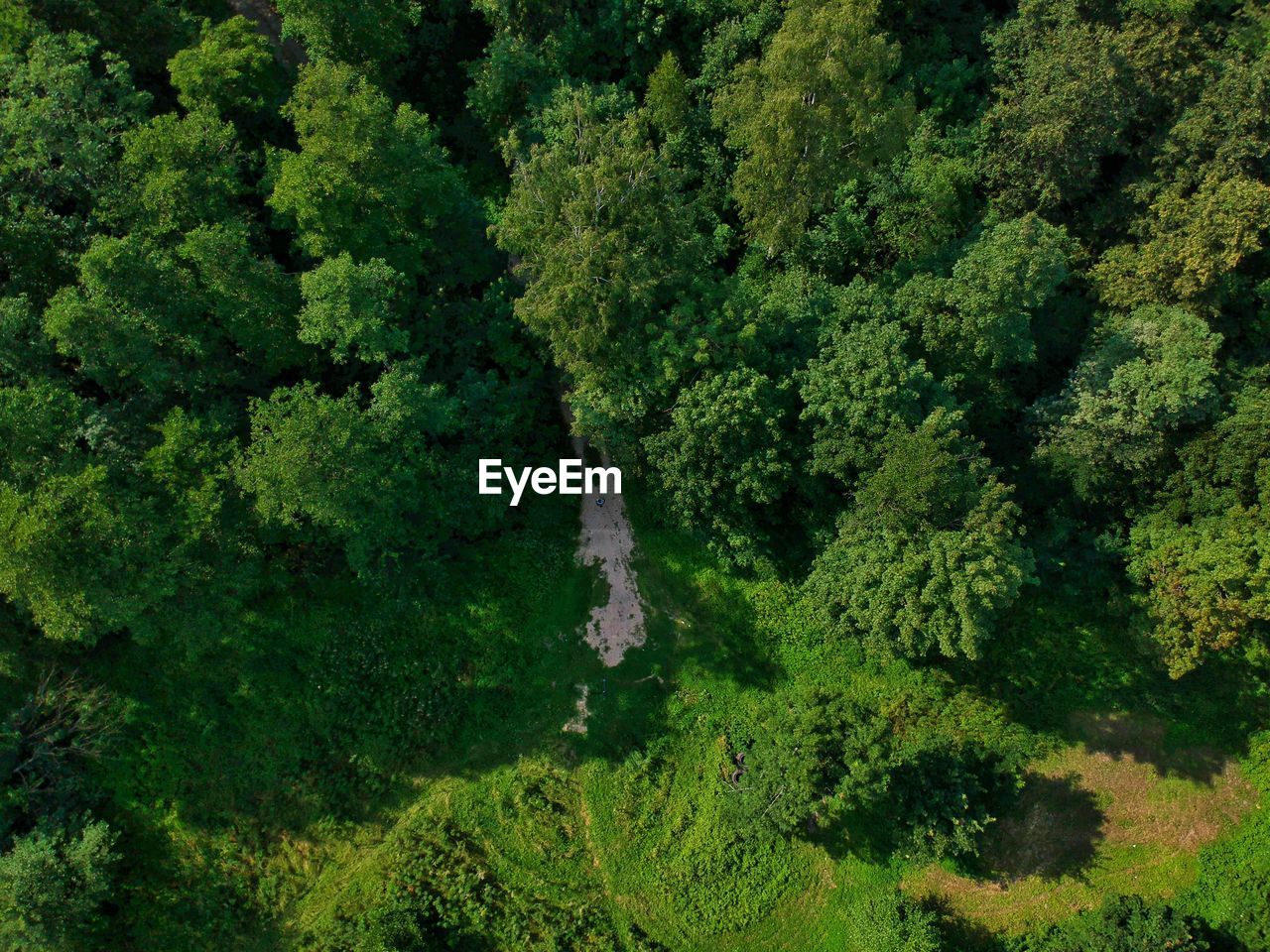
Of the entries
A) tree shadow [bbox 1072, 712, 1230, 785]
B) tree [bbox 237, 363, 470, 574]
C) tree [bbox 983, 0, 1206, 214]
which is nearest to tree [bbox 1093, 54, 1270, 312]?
tree [bbox 983, 0, 1206, 214]

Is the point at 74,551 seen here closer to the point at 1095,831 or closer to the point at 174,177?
the point at 174,177

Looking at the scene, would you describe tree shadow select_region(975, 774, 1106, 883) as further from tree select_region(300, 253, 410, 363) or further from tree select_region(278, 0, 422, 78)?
tree select_region(278, 0, 422, 78)

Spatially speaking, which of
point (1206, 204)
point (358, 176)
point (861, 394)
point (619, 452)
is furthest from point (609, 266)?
point (1206, 204)

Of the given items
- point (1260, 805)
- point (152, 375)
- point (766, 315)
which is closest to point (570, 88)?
point (766, 315)

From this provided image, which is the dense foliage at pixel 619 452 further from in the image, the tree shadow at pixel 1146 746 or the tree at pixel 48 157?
the tree shadow at pixel 1146 746

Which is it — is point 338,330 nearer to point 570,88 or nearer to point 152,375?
point 152,375
